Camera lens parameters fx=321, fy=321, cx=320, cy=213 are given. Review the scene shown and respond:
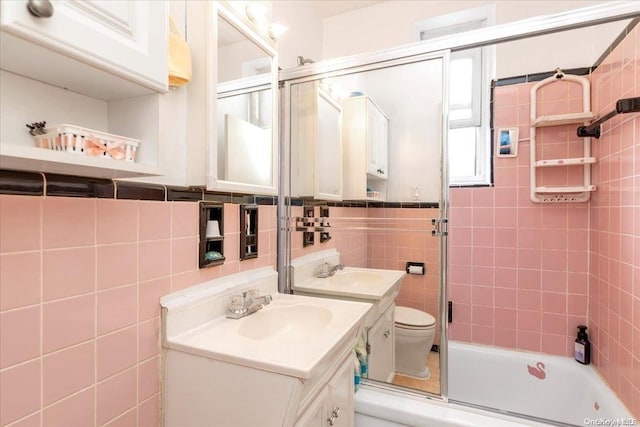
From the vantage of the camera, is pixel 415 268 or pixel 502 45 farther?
pixel 502 45

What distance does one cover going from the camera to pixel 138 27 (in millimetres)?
724

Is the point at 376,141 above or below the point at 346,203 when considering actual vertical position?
above

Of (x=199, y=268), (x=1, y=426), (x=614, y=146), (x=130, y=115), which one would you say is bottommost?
(x=1, y=426)

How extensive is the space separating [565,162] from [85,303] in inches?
97.1

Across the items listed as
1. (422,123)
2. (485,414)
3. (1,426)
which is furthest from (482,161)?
(1,426)

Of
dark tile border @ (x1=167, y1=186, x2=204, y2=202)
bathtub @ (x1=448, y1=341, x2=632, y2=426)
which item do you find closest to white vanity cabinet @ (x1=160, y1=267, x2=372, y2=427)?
dark tile border @ (x1=167, y1=186, x2=204, y2=202)

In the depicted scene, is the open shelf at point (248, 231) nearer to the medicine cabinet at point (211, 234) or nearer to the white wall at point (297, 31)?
the medicine cabinet at point (211, 234)

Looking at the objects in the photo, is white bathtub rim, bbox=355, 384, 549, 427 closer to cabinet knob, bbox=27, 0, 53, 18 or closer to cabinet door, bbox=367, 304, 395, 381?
cabinet door, bbox=367, 304, 395, 381

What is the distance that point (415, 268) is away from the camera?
5.32 ft

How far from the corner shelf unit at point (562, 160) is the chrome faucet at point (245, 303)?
1882 millimetres

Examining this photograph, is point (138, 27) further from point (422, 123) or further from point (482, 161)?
point (482, 161)

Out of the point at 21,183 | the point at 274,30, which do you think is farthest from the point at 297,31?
the point at 21,183

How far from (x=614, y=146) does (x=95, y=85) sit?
7.53ft

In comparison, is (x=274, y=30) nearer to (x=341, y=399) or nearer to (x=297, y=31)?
(x=297, y=31)
